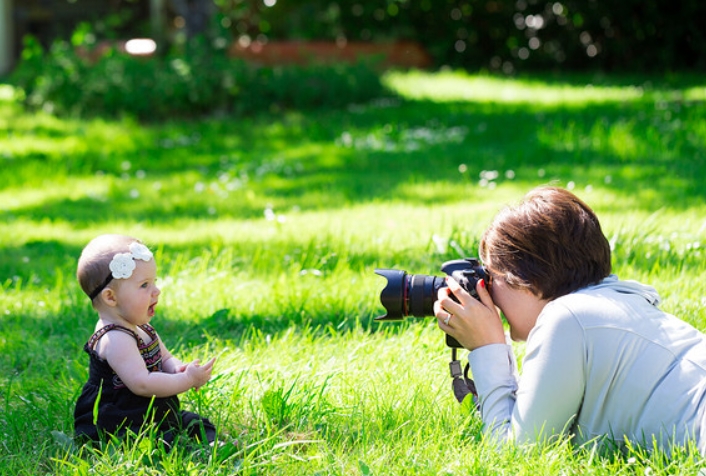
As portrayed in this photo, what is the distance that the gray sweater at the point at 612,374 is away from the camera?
2146mm

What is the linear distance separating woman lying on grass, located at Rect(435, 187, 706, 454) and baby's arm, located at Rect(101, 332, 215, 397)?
666 mm

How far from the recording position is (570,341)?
2146mm

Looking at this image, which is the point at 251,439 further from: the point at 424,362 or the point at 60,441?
the point at 424,362

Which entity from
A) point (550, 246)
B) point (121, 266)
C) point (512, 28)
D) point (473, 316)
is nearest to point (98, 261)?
point (121, 266)

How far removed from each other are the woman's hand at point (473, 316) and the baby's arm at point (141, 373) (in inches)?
25.3

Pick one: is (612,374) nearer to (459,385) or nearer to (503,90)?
(459,385)

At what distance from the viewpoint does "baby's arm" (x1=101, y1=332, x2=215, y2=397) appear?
2381mm

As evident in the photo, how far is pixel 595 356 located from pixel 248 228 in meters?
3.04

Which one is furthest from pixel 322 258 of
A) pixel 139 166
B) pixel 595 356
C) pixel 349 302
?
pixel 139 166

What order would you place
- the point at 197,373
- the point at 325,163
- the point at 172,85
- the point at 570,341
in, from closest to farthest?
1. the point at 570,341
2. the point at 197,373
3. the point at 325,163
4. the point at 172,85

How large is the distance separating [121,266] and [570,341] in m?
1.17

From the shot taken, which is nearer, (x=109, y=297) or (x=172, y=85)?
(x=109, y=297)

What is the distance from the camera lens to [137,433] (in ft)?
7.97

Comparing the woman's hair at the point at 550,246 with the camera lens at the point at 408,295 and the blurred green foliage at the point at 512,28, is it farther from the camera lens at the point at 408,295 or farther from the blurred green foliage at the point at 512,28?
the blurred green foliage at the point at 512,28
